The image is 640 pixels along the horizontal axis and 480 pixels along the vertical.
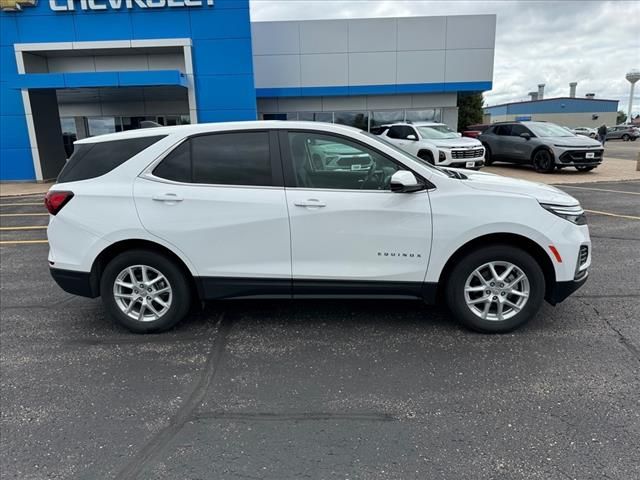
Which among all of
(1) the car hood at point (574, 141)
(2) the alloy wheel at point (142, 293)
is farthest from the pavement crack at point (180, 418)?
(1) the car hood at point (574, 141)

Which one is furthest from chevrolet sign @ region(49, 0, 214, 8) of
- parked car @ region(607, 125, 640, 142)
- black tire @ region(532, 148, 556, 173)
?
parked car @ region(607, 125, 640, 142)

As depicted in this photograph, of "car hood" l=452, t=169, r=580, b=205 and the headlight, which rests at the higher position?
"car hood" l=452, t=169, r=580, b=205

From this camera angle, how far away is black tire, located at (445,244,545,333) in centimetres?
385

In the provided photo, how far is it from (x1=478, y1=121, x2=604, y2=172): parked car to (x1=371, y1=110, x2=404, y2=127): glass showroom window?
4989mm

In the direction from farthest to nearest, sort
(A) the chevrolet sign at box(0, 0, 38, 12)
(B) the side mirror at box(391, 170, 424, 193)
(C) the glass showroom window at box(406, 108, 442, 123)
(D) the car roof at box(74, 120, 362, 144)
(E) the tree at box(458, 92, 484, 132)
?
1. (E) the tree at box(458, 92, 484, 132)
2. (C) the glass showroom window at box(406, 108, 442, 123)
3. (A) the chevrolet sign at box(0, 0, 38, 12)
4. (D) the car roof at box(74, 120, 362, 144)
5. (B) the side mirror at box(391, 170, 424, 193)

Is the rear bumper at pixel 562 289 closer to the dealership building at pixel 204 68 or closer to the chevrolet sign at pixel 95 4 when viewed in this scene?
the dealership building at pixel 204 68

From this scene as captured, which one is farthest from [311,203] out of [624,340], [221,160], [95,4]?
[95,4]

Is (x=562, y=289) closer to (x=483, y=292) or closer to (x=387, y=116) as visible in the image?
(x=483, y=292)

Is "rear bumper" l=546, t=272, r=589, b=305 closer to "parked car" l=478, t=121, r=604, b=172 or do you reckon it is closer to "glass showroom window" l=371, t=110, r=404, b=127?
"parked car" l=478, t=121, r=604, b=172

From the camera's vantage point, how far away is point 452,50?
21.5m

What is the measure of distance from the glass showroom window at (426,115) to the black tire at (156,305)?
2027cm

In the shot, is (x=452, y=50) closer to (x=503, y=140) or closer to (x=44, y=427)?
(x=503, y=140)

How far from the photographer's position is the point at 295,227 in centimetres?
386

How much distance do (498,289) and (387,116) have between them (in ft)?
65.3
